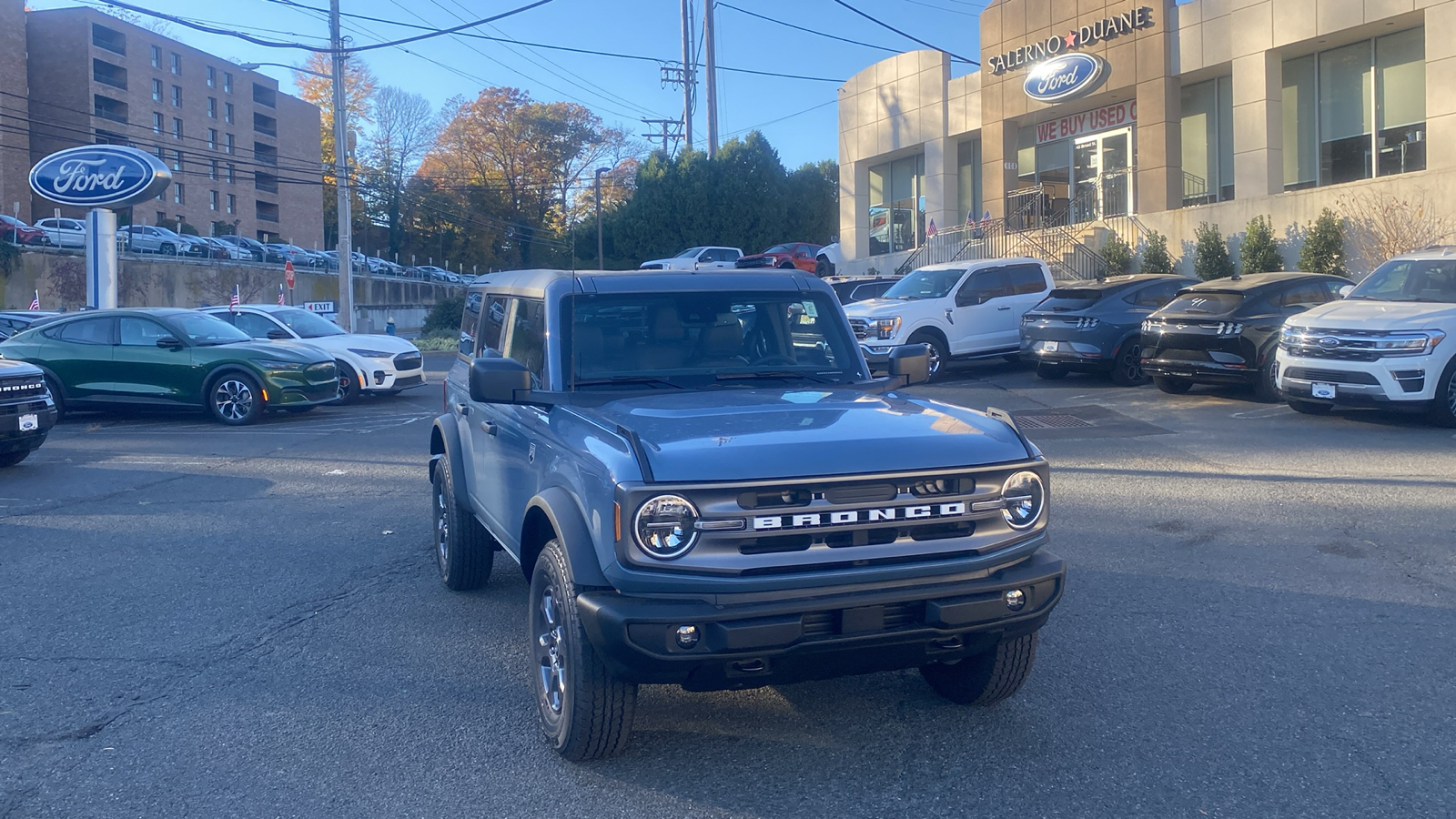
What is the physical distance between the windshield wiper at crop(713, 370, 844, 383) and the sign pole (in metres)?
20.0

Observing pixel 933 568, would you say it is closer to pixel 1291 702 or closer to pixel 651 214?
pixel 1291 702

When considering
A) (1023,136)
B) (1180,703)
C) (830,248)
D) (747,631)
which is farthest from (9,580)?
(830,248)

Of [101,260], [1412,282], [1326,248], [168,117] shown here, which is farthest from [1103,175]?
[168,117]

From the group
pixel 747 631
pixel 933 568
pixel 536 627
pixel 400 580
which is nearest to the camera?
pixel 747 631

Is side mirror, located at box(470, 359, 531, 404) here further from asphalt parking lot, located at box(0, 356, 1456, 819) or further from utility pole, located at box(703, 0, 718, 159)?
utility pole, located at box(703, 0, 718, 159)

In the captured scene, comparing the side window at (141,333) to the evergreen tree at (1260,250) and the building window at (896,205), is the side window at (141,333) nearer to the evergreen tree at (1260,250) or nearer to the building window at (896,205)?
the evergreen tree at (1260,250)

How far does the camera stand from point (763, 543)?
3.90 metres

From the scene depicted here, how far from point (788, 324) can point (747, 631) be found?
7.44 feet

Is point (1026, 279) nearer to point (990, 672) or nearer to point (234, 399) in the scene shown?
point (234, 399)

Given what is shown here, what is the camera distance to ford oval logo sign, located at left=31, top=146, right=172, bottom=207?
2356 cm

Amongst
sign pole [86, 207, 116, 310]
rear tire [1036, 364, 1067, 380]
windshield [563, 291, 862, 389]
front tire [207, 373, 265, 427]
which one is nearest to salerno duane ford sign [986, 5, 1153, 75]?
rear tire [1036, 364, 1067, 380]

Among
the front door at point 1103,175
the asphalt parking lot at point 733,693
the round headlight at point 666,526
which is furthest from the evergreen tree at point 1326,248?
the round headlight at point 666,526

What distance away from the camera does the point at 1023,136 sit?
33.2 m

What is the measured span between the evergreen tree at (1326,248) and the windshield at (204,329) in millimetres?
18854
